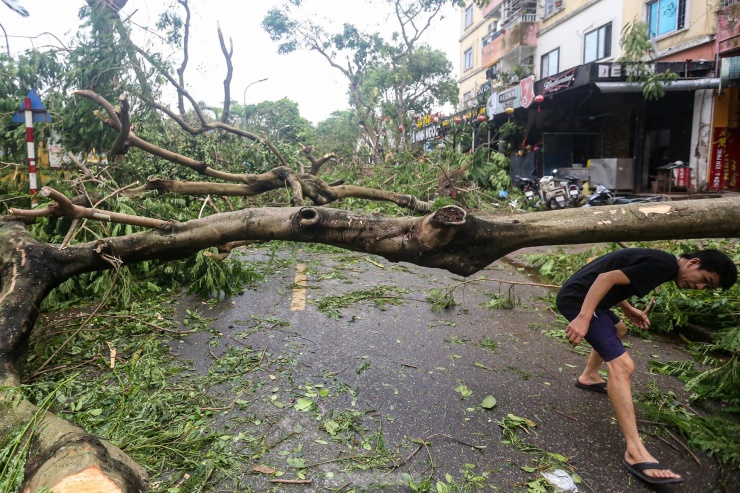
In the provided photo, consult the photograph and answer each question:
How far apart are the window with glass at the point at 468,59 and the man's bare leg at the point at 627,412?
112 feet

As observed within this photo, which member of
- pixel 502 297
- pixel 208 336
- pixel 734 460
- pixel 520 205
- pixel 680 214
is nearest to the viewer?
pixel 734 460

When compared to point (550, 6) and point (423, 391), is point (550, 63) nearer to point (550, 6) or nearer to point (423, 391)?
point (550, 6)

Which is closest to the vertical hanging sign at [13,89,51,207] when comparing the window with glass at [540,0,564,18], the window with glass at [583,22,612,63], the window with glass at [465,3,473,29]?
the window with glass at [583,22,612,63]

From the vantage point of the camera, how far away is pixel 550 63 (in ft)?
74.9

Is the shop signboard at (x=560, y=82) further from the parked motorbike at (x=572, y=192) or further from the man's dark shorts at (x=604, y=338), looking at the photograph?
the man's dark shorts at (x=604, y=338)

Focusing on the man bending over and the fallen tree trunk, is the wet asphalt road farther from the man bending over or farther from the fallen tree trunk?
the fallen tree trunk

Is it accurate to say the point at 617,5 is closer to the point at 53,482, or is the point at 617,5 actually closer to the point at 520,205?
the point at 520,205

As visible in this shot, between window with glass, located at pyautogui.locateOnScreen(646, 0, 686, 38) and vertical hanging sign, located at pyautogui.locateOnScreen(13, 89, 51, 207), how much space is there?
1628cm

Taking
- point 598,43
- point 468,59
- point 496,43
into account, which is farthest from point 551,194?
point 468,59

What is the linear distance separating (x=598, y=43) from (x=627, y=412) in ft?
65.6

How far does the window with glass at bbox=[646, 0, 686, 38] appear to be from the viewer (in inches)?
566

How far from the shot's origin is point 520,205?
13.9 m

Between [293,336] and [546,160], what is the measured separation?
15102 mm

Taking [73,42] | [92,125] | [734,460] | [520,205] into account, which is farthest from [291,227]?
[520,205]
